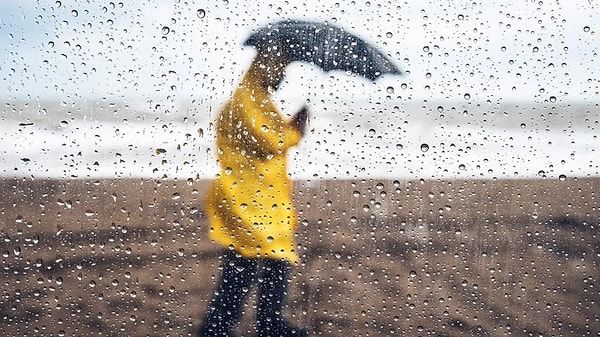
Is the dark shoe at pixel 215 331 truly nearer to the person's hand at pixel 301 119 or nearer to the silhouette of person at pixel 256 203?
the silhouette of person at pixel 256 203

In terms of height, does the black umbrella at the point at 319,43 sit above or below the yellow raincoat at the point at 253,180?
above

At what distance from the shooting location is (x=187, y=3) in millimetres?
1202

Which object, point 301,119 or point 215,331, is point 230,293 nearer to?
point 215,331

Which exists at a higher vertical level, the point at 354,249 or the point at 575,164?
the point at 575,164

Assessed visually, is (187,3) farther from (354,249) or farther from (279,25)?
(354,249)

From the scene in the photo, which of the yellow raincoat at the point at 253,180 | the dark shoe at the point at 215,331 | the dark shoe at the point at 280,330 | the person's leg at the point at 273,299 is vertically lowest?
the dark shoe at the point at 215,331

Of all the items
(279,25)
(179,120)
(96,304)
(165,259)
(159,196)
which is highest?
(279,25)

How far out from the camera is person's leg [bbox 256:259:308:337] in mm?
1244

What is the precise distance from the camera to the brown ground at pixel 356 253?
4.01 feet

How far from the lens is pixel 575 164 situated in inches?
48.1

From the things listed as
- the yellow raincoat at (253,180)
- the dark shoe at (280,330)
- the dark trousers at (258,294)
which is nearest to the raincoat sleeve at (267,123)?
the yellow raincoat at (253,180)

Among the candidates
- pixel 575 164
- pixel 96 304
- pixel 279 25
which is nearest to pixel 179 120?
pixel 279 25

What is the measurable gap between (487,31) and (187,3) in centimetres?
56

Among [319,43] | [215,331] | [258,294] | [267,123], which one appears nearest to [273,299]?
[258,294]
